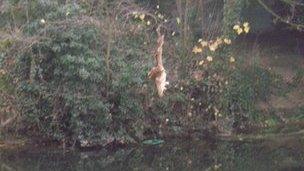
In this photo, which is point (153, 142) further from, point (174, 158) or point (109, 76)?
point (109, 76)

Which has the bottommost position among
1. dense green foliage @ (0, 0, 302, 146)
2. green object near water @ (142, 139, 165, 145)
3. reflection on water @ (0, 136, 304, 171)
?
reflection on water @ (0, 136, 304, 171)

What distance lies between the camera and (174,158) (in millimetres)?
14500

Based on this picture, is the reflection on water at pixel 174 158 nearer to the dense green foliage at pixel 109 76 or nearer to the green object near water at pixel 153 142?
the green object near water at pixel 153 142

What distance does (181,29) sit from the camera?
56.4 feet

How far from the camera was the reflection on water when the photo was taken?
13734 mm

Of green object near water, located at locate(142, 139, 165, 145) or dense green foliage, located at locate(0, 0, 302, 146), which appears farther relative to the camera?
green object near water, located at locate(142, 139, 165, 145)

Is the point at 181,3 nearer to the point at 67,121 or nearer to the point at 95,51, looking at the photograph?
the point at 95,51

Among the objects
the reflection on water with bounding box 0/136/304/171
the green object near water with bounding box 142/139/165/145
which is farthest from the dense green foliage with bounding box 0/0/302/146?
the reflection on water with bounding box 0/136/304/171

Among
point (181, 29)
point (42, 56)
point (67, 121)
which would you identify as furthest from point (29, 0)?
point (181, 29)

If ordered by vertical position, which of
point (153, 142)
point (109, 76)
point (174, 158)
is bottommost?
point (174, 158)

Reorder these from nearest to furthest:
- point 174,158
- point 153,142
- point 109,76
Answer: point 174,158
point 109,76
point 153,142

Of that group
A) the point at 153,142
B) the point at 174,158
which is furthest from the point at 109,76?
the point at 174,158

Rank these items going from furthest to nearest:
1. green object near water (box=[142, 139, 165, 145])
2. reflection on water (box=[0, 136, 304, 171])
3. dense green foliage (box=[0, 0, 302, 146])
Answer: green object near water (box=[142, 139, 165, 145]), dense green foliage (box=[0, 0, 302, 146]), reflection on water (box=[0, 136, 304, 171])

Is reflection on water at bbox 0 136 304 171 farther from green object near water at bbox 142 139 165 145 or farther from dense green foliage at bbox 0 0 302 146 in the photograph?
dense green foliage at bbox 0 0 302 146
